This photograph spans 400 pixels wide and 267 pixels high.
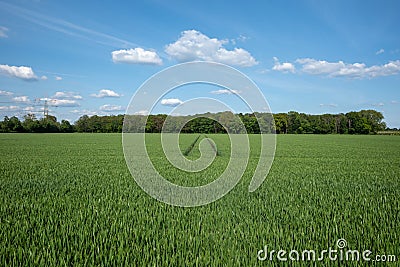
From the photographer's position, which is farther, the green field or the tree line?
the tree line

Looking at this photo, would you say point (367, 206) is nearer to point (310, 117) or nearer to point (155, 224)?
point (155, 224)

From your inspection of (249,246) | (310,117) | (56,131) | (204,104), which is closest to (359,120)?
(310,117)

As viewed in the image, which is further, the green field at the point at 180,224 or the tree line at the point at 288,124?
the tree line at the point at 288,124

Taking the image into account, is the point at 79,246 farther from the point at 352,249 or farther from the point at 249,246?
the point at 352,249

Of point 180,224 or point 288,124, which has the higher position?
point 288,124

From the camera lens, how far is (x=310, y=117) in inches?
4274

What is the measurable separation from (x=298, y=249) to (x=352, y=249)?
75 centimetres

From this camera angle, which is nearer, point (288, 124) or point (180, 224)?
point (180, 224)

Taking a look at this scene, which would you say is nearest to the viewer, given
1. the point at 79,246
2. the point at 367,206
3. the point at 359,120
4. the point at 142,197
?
the point at 79,246

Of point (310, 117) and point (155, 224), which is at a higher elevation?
point (310, 117)

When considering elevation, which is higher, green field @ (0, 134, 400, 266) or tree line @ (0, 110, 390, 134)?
tree line @ (0, 110, 390, 134)

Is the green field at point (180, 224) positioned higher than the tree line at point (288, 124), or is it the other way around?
the tree line at point (288, 124)

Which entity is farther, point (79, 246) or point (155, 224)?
point (155, 224)

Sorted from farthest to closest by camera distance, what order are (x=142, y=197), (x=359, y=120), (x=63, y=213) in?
(x=359, y=120) < (x=142, y=197) < (x=63, y=213)
